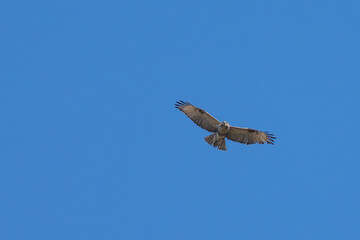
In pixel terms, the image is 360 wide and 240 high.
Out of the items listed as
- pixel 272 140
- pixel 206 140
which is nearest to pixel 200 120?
pixel 206 140

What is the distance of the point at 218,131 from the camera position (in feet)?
83.0

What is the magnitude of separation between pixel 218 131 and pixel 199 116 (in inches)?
39.9

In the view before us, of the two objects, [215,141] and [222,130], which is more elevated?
[222,130]

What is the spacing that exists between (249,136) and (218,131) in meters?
1.42

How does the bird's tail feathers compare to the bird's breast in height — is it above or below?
below

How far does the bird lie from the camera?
2528 centimetres

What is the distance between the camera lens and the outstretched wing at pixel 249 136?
2547cm

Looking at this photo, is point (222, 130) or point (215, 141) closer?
point (222, 130)

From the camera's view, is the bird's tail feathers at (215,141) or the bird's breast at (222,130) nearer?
the bird's breast at (222,130)

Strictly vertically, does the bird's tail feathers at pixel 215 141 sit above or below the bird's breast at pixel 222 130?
below

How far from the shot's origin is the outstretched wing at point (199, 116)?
25328 mm

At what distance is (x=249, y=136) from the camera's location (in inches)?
1015

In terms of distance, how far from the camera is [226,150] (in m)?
25.4

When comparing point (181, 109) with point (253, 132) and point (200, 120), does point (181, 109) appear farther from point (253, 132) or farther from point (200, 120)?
point (253, 132)
